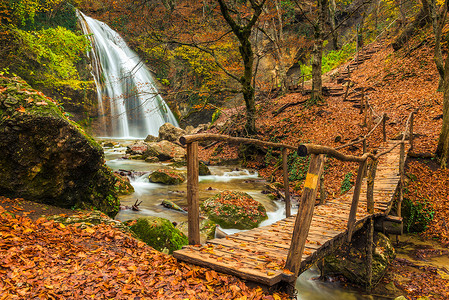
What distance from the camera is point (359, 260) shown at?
5.70 metres

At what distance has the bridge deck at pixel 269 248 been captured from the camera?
2.90m

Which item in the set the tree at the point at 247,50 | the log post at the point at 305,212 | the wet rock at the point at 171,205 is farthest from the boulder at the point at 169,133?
the log post at the point at 305,212

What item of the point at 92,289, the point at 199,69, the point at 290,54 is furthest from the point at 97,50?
the point at 92,289

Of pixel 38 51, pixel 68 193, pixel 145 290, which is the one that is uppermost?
pixel 38 51

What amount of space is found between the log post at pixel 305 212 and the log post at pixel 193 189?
1261 mm

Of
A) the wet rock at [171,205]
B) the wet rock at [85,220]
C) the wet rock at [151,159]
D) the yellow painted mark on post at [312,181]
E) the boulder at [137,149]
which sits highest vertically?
the yellow painted mark on post at [312,181]

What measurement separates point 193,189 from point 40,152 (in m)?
3.41

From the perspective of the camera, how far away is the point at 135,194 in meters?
10.3

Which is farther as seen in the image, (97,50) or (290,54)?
(290,54)

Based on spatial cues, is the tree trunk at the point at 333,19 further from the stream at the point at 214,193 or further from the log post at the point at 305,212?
the log post at the point at 305,212

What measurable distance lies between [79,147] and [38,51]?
8.70 metres

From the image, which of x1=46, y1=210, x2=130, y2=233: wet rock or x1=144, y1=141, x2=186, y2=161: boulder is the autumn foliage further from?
x1=144, y1=141, x2=186, y2=161: boulder

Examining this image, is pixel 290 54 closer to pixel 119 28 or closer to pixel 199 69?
pixel 199 69

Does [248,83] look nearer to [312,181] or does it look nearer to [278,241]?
[278,241]
